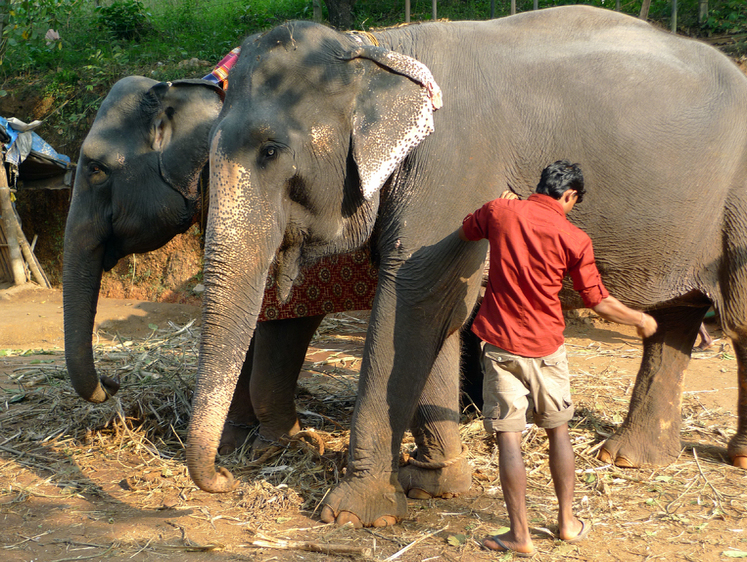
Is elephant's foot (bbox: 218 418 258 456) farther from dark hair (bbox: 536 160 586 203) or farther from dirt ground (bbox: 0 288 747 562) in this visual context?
dark hair (bbox: 536 160 586 203)

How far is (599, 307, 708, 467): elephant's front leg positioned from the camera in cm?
366

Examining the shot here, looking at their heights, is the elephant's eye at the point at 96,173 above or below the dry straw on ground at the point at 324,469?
above

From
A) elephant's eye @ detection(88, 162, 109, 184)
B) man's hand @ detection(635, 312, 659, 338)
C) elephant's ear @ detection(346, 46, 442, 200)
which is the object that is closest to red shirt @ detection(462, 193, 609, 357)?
man's hand @ detection(635, 312, 659, 338)

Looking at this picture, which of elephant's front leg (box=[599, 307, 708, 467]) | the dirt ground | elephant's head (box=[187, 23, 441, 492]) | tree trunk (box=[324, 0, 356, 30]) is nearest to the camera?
elephant's head (box=[187, 23, 441, 492])

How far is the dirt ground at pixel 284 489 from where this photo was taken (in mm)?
2748

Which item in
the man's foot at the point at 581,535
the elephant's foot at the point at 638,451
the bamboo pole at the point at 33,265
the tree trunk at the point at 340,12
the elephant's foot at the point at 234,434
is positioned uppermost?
the tree trunk at the point at 340,12

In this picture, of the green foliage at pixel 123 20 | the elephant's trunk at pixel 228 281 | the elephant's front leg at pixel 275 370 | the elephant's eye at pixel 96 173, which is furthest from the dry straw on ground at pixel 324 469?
the green foliage at pixel 123 20

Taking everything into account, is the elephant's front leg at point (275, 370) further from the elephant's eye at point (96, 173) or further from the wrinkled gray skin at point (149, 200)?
the elephant's eye at point (96, 173)

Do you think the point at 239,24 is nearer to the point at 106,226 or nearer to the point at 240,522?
the point at 106,226

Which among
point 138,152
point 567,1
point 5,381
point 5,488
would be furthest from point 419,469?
point 567,1

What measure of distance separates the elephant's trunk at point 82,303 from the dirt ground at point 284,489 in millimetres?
390

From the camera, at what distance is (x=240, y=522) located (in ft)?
9.70

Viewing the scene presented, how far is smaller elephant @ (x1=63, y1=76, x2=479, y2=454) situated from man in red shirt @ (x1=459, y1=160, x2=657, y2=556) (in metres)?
1.17

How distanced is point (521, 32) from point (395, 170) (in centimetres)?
84
